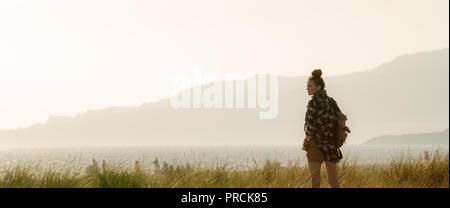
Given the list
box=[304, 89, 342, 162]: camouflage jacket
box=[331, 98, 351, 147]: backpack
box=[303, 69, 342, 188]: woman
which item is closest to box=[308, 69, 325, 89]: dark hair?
box=[303, 69, 342, 188]: woman

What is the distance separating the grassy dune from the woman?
182 cm

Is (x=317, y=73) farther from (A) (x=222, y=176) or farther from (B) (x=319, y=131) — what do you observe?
(A) (x=222, y=176)

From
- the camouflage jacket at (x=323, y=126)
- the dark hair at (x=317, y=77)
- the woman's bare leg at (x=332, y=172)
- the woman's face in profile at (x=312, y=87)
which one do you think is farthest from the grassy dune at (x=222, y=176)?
the dark hair at (x=317, y=77)

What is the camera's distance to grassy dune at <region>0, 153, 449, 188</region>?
26.6ft

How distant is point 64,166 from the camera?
8.67 metres

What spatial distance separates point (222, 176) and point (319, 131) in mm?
2981

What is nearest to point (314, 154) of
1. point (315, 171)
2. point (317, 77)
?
point (315, 171)

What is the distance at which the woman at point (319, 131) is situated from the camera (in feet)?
22.1

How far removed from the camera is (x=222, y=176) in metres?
9.09

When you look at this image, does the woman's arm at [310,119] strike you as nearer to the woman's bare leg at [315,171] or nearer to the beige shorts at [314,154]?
the beige shorts at [314,154]

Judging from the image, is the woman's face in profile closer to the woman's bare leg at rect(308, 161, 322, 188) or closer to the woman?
the woman
